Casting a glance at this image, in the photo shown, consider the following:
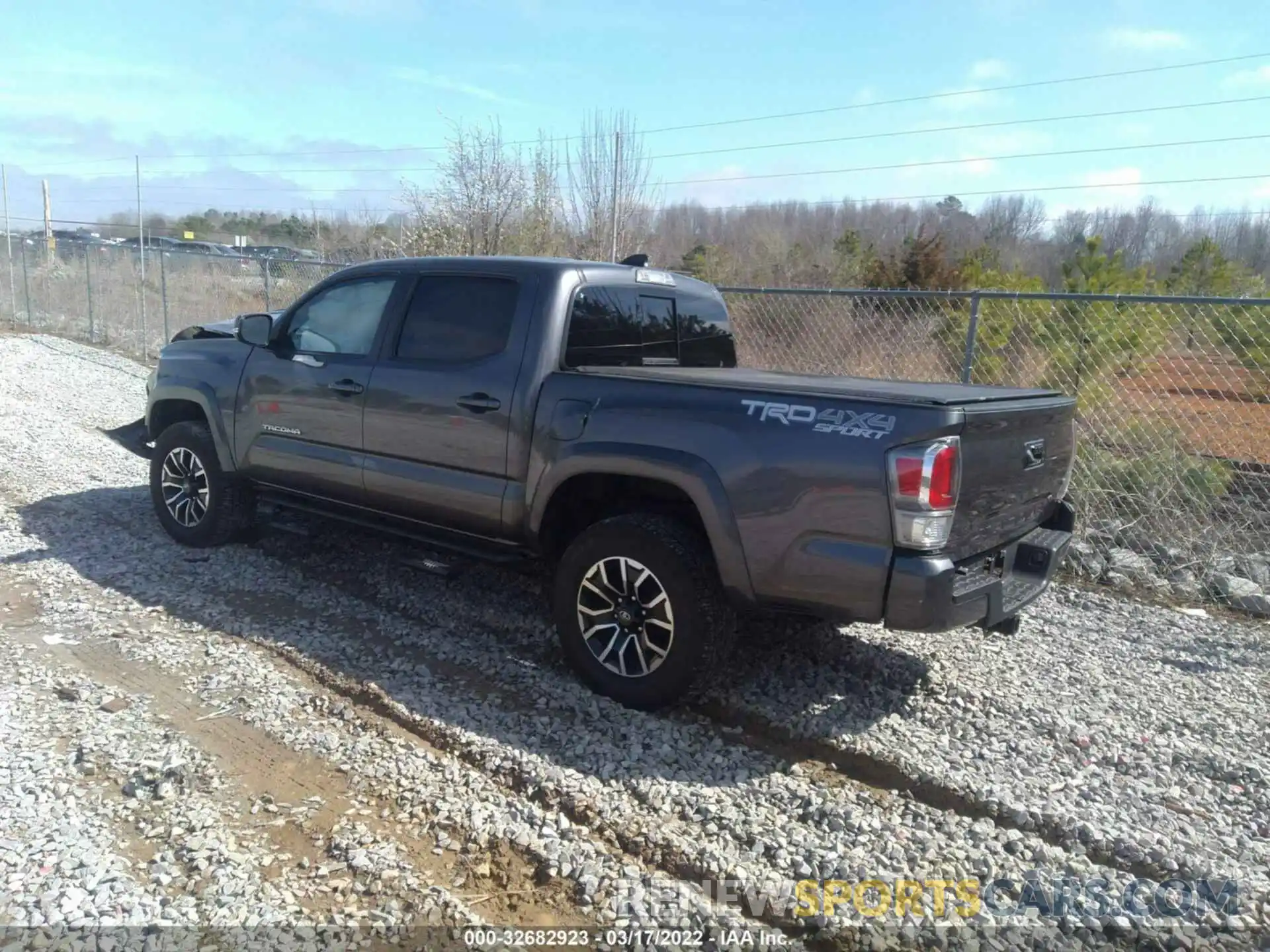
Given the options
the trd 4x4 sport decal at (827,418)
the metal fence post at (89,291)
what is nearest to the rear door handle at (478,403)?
the trd 4x4 sport decal at (827,418)

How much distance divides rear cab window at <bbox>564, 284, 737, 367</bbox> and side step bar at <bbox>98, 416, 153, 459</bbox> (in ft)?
12.4

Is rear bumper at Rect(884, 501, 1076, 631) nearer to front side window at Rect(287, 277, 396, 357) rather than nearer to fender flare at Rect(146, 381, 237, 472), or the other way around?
front side window at Rect(287, 277, 396, 357)

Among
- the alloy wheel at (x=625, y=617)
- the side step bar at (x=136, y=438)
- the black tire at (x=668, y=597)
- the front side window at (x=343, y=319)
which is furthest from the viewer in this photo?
the side step bar at (x=136, y=438)

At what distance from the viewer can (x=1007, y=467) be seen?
369 cm

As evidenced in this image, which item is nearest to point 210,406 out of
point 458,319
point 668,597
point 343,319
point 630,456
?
point 343,319

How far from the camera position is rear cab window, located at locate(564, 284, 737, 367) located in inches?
180

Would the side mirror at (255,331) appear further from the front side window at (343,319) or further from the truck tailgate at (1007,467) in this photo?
the truck tailgate at (1007,467)

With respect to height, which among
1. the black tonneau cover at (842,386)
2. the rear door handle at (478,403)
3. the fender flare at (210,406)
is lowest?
the fender flare at (210,406)

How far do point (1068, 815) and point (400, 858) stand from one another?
2331 mm

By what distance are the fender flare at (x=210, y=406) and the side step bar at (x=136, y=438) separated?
693mm

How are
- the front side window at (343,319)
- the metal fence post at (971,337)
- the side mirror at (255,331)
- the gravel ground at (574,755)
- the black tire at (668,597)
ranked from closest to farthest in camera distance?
the gravel ground at (574,755) < the black tire at (668,597) < the front side window at (343,319) < the side mirror at (255,331) < the metal fence post at (971,337)

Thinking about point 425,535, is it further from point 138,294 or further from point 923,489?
point 138,294

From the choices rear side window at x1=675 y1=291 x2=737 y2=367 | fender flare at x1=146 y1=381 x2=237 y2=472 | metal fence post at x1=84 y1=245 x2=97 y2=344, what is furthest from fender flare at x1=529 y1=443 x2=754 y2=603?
metal fence post at x1=84 y1=245 x2=97 y2=344

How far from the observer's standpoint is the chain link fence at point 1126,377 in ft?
20.7
